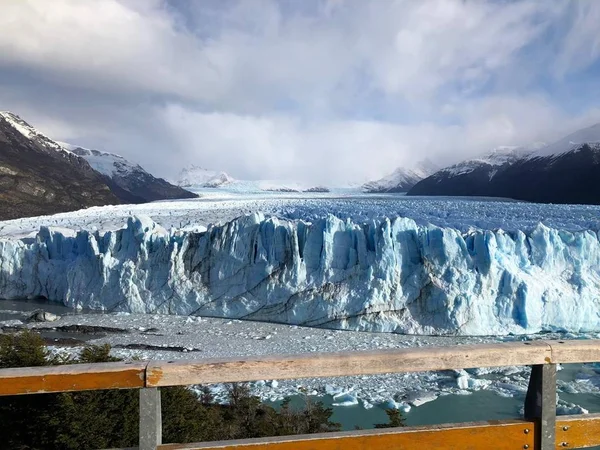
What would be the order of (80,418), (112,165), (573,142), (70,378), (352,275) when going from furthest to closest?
(112,165)
(573,142)
(352,275)
(80,418)
(70,378)

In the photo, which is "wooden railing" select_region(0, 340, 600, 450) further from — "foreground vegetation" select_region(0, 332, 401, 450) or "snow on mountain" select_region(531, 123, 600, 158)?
"snow on mountain" select_region(531, 123, 600, 158)

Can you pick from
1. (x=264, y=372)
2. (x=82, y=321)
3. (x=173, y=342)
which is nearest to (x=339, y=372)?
(x=264, y=372)

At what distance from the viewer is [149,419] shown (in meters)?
1.50

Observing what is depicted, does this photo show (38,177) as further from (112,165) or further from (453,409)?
(453,409)

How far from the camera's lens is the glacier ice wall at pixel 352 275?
12.1 metres

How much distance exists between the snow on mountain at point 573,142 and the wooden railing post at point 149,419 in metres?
44.7

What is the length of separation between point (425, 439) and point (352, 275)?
11627mm

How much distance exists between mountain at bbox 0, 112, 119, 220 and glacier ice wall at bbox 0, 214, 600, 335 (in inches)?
1144

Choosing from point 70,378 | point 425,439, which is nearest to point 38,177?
point 70,378

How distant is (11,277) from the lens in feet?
55.8

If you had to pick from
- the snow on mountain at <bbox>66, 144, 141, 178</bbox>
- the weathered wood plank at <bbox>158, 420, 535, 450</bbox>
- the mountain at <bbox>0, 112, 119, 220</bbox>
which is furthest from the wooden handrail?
the snow on mountain at <bbox>66, 144, 141, 178</bbox>

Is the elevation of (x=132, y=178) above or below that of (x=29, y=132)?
below

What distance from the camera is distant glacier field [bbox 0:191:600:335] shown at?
479 inches

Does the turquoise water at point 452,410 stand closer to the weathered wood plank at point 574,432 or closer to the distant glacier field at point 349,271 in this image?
the distant glacier field at point 349,271
